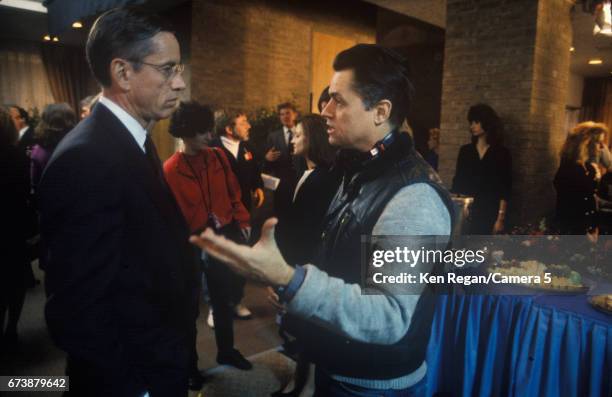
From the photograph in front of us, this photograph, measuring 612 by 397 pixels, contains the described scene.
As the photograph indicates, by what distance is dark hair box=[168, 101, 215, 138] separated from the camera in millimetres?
2748

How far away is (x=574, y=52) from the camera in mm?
9383

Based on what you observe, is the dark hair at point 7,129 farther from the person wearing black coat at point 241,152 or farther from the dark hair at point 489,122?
the dark hair at point 489,122

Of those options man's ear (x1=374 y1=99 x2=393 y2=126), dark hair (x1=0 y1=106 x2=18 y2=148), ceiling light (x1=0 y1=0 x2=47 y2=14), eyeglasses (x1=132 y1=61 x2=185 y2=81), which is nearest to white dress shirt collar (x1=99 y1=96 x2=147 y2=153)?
eyeglasses (x1=132 y1=61 x2=185 y2=81)

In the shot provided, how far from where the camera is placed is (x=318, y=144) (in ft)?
8.87

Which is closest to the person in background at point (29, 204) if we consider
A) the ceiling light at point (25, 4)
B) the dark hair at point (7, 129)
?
the dark hair at point (7, 129)

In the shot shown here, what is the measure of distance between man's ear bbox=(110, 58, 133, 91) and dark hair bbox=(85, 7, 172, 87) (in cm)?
1

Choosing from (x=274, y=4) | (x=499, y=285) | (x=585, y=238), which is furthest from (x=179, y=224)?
(x=274, y=4)

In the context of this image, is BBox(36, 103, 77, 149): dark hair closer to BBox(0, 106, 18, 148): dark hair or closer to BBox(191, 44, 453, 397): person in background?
BBox(0, 106, 18, 148): dark hair

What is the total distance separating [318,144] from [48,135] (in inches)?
96.8

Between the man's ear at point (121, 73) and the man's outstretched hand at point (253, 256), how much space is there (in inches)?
25.6

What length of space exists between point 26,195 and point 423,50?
32.2 ft

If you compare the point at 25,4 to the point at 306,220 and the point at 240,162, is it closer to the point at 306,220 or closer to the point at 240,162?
the point at 240,162

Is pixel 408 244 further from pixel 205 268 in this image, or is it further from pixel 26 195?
pixel 26 195

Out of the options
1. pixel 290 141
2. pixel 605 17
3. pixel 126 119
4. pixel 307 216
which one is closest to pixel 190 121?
pixel 307 216
